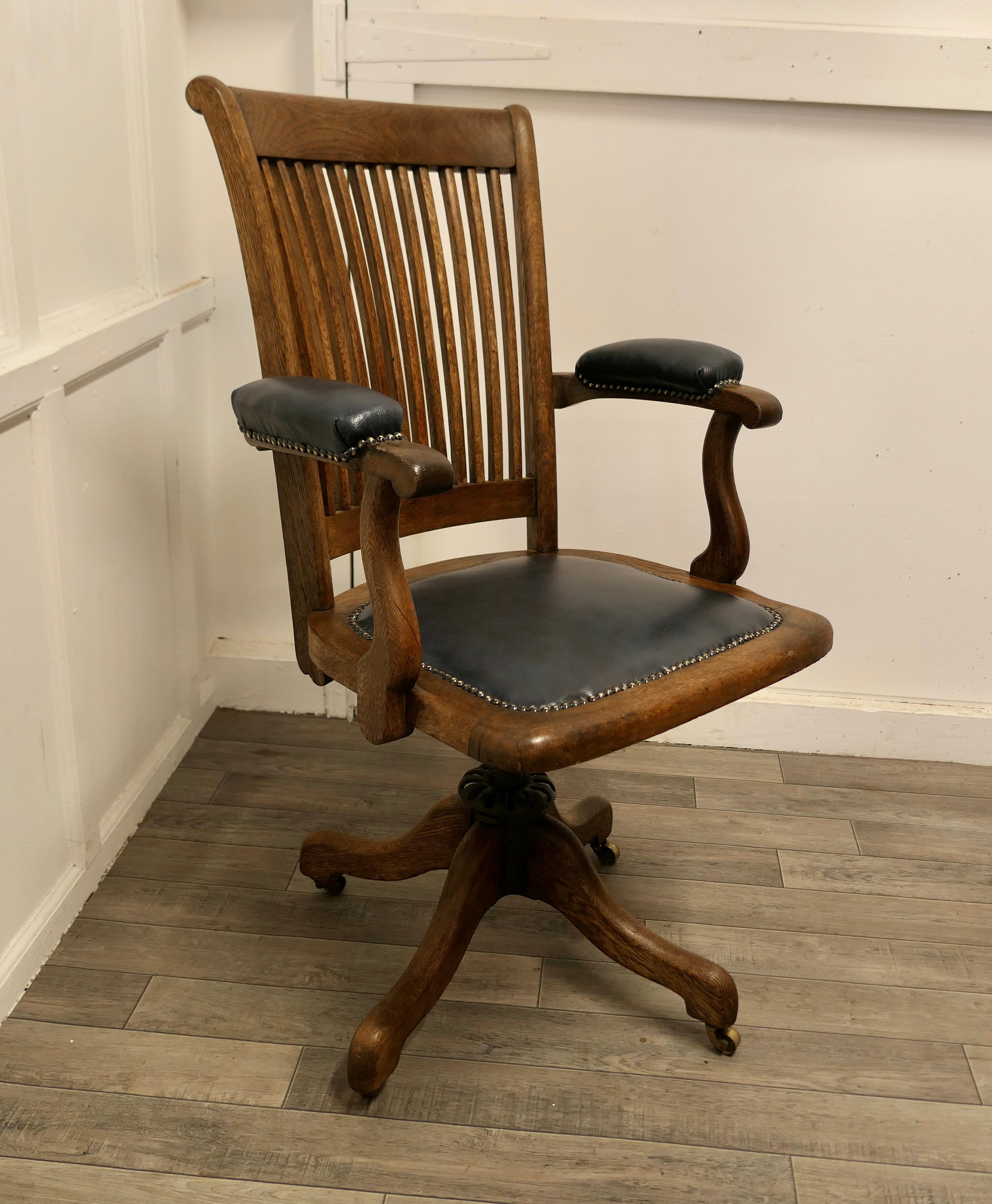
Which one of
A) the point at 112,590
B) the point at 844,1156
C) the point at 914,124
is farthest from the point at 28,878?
the point at 914,124

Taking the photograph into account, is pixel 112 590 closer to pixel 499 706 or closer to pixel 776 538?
pixel 499 706

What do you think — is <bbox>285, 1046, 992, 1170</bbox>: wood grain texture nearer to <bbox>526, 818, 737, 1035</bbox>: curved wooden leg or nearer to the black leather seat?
<bbox>526, 818, 737, 1035</bbox>: curved wooden leg

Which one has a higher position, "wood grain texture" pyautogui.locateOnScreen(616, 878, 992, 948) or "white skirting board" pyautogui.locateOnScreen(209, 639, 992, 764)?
"white skirting board" pyautogui.locateOnScreen(209, 639, 992, 764)

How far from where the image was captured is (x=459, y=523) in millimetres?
1565

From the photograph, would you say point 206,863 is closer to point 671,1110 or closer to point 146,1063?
point 146,1063

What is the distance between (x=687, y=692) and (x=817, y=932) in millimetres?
696

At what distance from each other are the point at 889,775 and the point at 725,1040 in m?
0.89

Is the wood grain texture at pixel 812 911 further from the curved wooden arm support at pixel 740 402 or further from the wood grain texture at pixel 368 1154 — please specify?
the curved wooden arm support at pixel 740 402

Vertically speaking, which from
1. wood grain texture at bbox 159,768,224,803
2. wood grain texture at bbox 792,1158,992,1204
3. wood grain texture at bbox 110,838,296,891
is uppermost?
wood grain texture at bbox 159,768,224,803

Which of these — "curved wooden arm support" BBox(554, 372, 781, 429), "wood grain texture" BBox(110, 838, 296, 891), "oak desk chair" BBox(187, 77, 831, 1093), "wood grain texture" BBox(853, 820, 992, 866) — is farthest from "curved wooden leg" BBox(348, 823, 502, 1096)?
"wood grain texture" BBox(853, 820, 992, 866)

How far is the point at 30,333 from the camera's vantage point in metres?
1.40

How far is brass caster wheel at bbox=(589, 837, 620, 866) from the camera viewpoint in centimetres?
179

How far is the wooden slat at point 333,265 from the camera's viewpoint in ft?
4.62

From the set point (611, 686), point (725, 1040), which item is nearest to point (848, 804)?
point (725, 1040)
